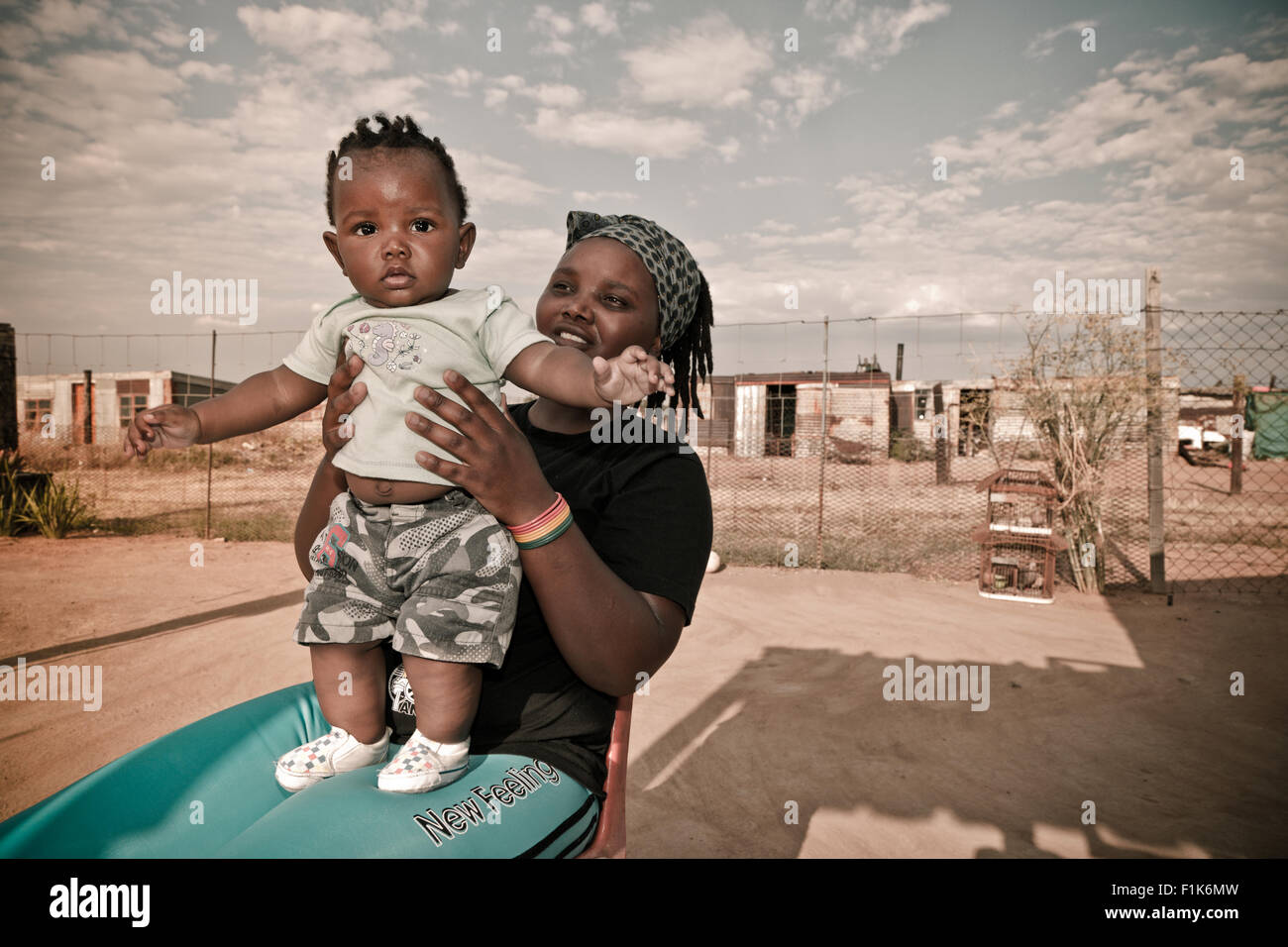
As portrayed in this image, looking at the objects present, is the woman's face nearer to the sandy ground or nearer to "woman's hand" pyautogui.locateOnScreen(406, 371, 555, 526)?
"woman's hand" pyautogui.locateOnScreen(406, 371, 555, 526)

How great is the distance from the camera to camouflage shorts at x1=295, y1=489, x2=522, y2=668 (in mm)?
1606

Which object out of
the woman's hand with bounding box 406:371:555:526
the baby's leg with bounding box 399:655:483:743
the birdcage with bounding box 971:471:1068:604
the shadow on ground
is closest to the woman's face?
the woman's hand with bounding box 406:371:555:526

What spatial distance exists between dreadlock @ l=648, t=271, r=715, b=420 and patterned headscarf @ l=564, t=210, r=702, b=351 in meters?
0.16

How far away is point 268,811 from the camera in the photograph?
5.28ft

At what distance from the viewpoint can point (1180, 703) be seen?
18.1 ft

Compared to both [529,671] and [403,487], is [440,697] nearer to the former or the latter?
[529,671]

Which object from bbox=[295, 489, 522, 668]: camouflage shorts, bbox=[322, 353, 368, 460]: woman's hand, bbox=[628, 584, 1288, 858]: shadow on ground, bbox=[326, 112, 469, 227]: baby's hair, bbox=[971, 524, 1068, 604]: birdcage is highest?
bbox=[326, 112, 469, 227]: baby's hair

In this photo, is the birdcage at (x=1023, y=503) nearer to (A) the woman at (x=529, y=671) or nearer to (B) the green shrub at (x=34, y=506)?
(A) the woman at (x=529, y=671)

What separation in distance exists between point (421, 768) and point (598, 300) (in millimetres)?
1268

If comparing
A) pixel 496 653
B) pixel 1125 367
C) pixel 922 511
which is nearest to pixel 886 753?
pixel 496 653

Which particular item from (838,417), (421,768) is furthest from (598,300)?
(838,417)

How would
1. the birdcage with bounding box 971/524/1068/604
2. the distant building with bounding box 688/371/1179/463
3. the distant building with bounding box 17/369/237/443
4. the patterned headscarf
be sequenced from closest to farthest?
1. the patterned headscarf
2. the birdcage with bounding box 971/524/1068/604
3. the distant building with bounding box 688/371/1179/463
4. the distant building with bounding box 17/369/237/443
